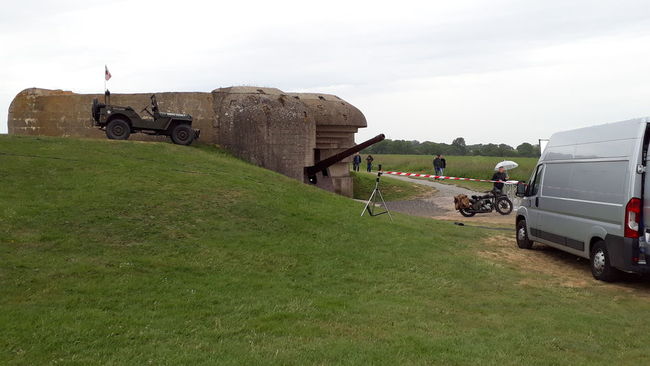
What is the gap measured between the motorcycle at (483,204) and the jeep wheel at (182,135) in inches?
348

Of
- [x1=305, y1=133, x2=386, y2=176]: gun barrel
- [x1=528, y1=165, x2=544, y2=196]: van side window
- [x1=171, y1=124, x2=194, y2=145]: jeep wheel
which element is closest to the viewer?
[x1=528, y1=165, x2=544, y2=196]: van side window

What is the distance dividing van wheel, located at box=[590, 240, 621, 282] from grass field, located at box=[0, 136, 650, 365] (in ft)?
1.45

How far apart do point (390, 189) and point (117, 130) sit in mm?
13768

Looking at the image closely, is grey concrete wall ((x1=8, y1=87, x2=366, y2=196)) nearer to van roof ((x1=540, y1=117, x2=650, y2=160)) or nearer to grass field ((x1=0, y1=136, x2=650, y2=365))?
grass field ((x1=0, y1=136, x2=650, y2=365))

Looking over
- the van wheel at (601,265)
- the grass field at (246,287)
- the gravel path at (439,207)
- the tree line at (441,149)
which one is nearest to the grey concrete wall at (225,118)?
the gravel path at (439,207)

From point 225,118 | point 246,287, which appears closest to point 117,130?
point 225,118

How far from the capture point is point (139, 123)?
17.3 metres

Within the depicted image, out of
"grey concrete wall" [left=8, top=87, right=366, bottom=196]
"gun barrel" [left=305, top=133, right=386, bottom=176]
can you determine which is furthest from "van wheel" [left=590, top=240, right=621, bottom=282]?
"gun barrel" [left=305, top=133, right=386, bottom=176]

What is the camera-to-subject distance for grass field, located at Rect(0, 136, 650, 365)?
5301mm

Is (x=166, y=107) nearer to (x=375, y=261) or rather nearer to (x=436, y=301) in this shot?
(x=375, y=261)

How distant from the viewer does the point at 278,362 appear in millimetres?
4926

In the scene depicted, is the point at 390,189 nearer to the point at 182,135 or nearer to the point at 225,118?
the point at 225,118

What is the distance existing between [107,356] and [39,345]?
618 mm

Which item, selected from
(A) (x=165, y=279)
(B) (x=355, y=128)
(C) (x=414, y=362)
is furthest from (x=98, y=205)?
(B) (x=355, y=128)
